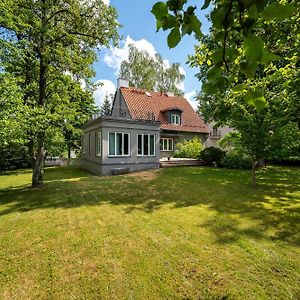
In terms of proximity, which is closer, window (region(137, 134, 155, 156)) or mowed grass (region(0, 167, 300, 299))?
mowed grass (region(0, 167, 300, 299))

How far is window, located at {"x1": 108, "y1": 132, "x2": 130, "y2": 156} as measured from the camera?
16.6 m

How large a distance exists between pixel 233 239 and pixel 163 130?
20608mm

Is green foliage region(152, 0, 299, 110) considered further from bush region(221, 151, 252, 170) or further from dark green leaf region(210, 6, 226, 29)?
bush region(221, 151, 252, 170)

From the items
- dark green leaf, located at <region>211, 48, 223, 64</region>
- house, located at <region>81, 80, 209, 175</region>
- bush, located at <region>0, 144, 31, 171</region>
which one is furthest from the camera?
bush, located at <region>0, 144, 31, 171</region>

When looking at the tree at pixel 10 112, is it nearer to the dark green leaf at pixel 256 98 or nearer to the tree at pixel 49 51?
the tree at pixel 49 51

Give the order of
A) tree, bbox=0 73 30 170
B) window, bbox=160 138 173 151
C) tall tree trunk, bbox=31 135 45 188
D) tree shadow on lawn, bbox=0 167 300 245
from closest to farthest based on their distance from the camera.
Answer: tree shadow on lawn, bbox=0 167 300 245 < tree, bbox=0 73 30 170 < tall tree trunk, bbox=31 135 45 188 < window, bbox=160 138 173 151

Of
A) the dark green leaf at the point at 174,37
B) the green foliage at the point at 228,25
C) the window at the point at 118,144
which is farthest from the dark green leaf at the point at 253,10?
the window at the point at 118,144

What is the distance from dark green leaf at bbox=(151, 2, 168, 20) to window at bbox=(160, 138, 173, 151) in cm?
2484

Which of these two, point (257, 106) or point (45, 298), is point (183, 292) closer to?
point (45, 298)

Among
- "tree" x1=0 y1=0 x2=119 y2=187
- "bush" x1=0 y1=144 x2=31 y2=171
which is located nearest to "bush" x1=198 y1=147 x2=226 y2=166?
"tree" x1=0 y1=0 x2=119 y2=187

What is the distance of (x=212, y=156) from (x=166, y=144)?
711cm

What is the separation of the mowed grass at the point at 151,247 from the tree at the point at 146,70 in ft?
94.5

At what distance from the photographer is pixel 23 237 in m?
5.79

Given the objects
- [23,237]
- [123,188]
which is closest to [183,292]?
[23,237]
